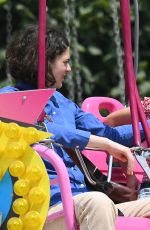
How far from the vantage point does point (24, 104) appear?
2680 millimetres

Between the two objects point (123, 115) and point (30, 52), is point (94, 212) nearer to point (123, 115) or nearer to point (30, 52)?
point (30, 52)

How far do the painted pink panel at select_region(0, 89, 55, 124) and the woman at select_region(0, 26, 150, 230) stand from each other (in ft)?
0.31

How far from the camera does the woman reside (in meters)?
2.57

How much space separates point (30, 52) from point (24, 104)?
39 cm

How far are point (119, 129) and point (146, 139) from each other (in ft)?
1.02

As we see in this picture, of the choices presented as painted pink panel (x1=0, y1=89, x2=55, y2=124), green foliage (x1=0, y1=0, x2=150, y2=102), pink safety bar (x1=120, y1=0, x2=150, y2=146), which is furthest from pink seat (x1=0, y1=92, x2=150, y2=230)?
green foliage (x1=0, y1=0, x2=150, y2=102)

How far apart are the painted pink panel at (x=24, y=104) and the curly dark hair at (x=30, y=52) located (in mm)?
314

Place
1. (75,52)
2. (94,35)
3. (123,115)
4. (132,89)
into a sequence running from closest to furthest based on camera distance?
1. (132,89)
2. (123,115)
3. (75,52)
4. (94,35)

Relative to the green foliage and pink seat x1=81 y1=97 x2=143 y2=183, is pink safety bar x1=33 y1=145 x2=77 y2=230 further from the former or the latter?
the green foliage

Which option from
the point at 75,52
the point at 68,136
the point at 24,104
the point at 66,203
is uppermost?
the point at 24,104

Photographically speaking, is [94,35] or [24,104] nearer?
[24,104]

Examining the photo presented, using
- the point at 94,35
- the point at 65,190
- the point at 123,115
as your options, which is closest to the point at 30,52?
the point at 123,115

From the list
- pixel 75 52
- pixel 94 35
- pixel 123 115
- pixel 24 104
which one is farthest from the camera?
pixel 94 35

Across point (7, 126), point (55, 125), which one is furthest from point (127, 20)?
point (7, 126)
